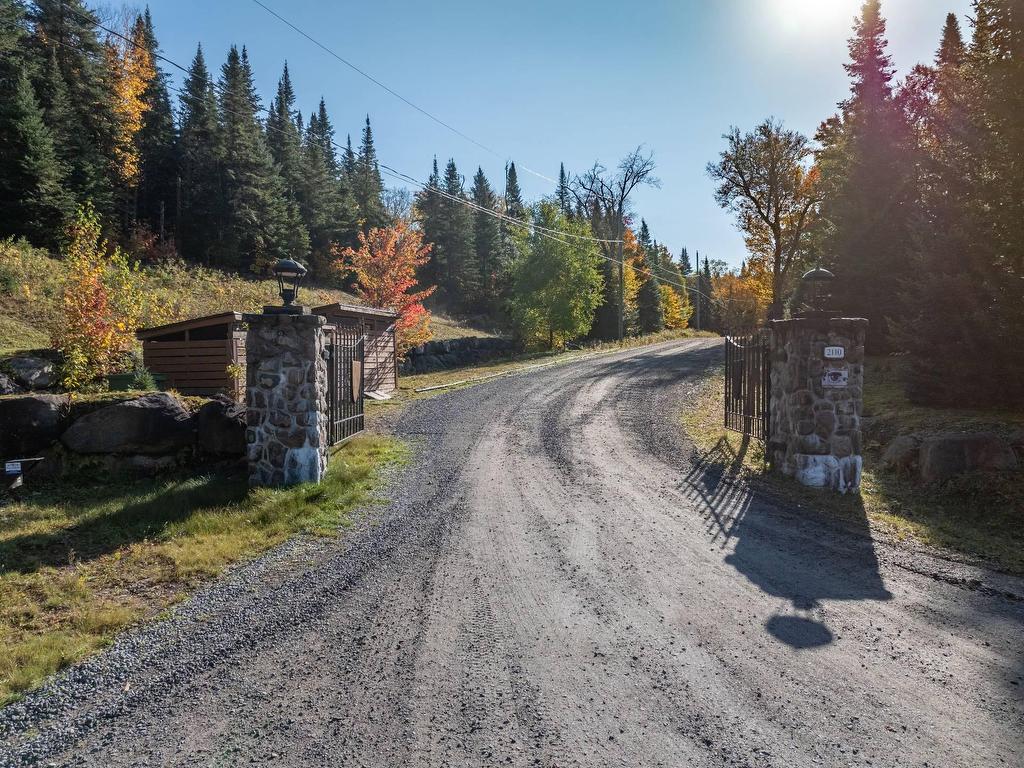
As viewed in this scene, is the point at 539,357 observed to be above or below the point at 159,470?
above

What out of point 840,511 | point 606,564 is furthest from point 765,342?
point 606,564

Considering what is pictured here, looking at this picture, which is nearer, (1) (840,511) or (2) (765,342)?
(1) (840,511)

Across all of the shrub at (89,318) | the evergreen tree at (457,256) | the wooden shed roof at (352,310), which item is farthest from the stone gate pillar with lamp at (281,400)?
the evergreen tree at (457,256)

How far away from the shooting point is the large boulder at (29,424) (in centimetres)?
807

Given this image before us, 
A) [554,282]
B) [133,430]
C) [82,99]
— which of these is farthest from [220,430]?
[82,99]

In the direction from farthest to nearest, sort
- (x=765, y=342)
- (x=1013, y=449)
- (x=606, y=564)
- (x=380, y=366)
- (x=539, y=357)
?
1. (x=539, y=357)
2. (x=380, y=366)
3. (x=765, y=342)
4. (x=1013, y=449)
5. (x=606, y=564)

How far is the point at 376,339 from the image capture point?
740 inches

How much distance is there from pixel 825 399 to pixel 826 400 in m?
0.02

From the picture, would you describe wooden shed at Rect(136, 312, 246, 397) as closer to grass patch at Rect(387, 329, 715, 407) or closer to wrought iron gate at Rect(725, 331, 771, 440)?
grass patch at Rect(387, 329, 715, 407)

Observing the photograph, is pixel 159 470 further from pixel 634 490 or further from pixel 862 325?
pixel 862 325

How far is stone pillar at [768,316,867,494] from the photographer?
776 centimetres

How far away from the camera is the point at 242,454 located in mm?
8867

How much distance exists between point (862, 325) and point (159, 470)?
10395mm

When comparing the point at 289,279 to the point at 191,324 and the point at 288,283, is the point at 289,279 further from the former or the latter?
the point at 191,324
